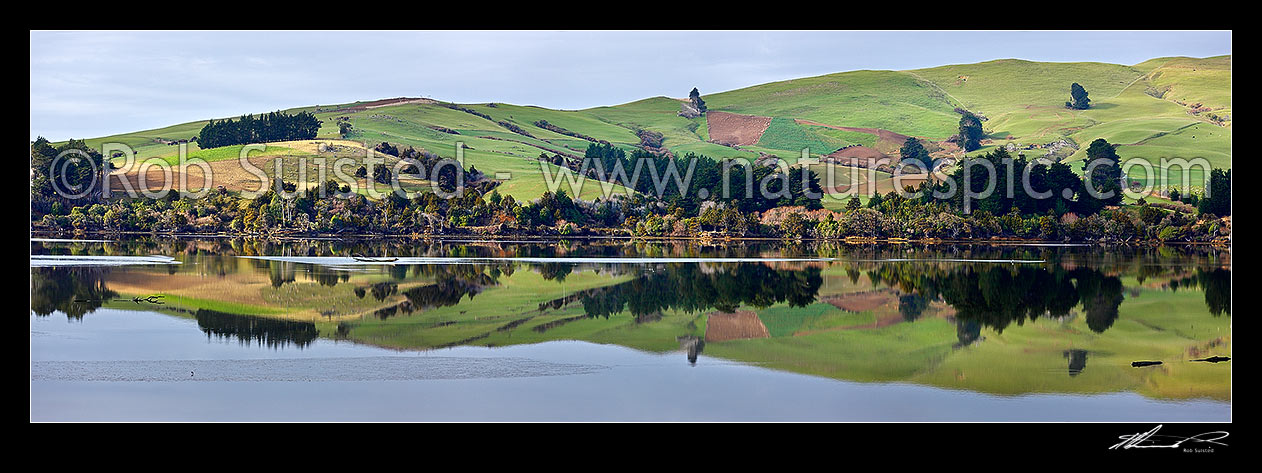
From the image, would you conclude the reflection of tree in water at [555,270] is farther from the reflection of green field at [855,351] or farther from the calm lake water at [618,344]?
the reflection of green field at [855,351]

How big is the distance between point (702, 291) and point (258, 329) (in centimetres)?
1848

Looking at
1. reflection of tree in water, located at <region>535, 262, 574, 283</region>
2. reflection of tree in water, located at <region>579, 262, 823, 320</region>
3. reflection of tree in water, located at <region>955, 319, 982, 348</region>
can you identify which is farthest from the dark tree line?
reflection of tree in water, located at <region>955, 319, 982, 348</region>

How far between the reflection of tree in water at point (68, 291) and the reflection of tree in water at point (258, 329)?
13.7ft

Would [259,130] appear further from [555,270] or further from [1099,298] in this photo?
[1099,298]

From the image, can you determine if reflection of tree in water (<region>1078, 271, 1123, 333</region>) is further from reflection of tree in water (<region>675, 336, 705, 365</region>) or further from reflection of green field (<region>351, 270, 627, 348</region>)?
reflection of green field (<region>351, 270, 627, 348</region>)

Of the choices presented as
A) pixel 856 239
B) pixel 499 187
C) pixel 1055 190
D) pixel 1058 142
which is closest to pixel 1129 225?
pixel 1055 190

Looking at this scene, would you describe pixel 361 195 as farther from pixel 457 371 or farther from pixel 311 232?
pixel 457 371

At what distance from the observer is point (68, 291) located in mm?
39375

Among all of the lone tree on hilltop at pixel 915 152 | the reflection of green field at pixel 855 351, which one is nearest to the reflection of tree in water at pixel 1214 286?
the reflection of green field at pixel 855 351

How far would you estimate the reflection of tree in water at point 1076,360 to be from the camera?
25.2 metres

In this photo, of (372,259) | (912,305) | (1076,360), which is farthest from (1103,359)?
(372,259)

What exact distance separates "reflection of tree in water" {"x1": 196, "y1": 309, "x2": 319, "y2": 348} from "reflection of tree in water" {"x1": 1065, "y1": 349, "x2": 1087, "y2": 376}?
17.8m

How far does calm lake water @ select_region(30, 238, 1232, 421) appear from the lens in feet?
67.8
